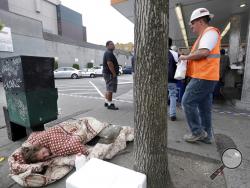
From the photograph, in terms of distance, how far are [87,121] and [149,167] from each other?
5.66 feet

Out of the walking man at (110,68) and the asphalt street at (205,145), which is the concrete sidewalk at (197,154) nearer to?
the asphalt street at (205,145)

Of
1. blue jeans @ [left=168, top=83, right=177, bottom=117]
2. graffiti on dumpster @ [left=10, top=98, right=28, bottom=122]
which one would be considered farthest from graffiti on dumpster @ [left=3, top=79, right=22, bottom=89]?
blue jeans @ [left=168, top=83, right=177, bottom=117]

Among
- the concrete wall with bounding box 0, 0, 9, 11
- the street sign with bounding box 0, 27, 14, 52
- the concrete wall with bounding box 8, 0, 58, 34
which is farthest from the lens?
the concrete wall with bounding box 8, 0, 58, 34

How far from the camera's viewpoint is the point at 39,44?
21656 mm

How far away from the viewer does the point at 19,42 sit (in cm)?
1920

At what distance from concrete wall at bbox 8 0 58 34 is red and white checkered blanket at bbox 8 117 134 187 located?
3608 cm

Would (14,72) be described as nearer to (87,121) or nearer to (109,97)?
(87,121)

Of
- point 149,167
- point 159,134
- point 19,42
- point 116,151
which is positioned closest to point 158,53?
point 159,134

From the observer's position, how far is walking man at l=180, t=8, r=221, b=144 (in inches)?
89.0

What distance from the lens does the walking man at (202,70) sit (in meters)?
2.26

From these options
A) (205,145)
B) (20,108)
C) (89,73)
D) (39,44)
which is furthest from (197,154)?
(39,44)

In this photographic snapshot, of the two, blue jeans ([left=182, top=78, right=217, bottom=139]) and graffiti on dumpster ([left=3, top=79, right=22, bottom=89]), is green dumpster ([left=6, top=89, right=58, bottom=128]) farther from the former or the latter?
blue jeans ([left=182, top=78, right=217, bottom=139])

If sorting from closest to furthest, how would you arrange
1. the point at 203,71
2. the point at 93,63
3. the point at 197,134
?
the point at 203,71
the point at 197,134
the point at 93,63

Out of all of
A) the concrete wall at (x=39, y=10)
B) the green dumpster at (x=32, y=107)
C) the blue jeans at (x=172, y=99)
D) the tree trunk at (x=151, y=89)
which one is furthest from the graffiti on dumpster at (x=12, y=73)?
the concrete wall at (x=39, y=10)
